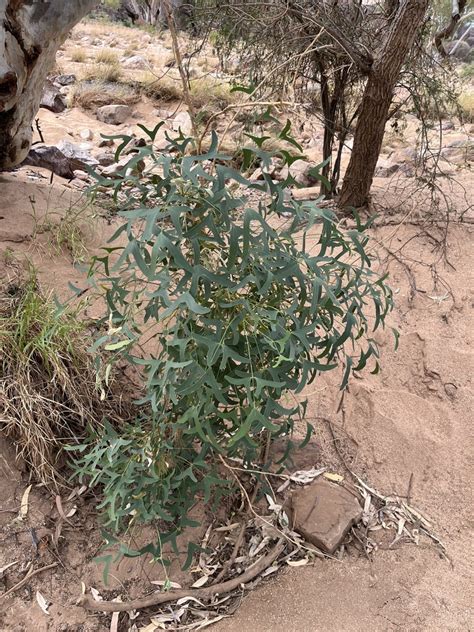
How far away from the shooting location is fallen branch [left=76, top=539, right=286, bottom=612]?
1731mm

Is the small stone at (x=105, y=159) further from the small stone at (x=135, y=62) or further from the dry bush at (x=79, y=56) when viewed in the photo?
the small stone at (x=135, y=62)

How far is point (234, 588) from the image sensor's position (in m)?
1.81

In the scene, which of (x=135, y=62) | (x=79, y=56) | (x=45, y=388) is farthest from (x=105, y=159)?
(x=135, y=62)

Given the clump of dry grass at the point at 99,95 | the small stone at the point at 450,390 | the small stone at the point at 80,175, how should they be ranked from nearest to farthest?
1. the small stone at the point at 450,390
2. the small stone at the point at 80,175
3. the clump of dry grass at the point at 99,95

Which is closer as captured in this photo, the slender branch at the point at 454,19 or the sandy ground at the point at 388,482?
the sandy ground at the point at 388,482

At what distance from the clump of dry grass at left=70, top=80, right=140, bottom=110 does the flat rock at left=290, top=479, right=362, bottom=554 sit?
23.1 feet

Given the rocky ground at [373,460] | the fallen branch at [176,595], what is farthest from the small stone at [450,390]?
the fallen branch at [176,595]

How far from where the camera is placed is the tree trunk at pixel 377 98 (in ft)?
10.1

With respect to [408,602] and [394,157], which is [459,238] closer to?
[408,602]

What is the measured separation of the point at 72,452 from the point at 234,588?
2.50 feet

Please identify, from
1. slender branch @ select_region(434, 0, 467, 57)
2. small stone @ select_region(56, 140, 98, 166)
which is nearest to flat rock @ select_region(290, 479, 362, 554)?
small stone @ select_region(56, 140, 98, 166)

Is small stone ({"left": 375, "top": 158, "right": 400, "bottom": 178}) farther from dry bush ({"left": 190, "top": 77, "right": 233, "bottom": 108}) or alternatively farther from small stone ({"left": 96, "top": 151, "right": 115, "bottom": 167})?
dry bush ({"left": 190, "top": 77, "right": 233, "bottom": 108})

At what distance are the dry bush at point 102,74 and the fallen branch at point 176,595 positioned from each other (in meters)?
8.12

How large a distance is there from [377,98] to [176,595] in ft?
9.30
